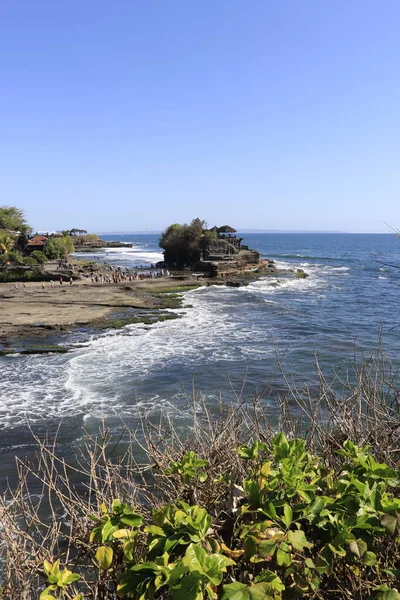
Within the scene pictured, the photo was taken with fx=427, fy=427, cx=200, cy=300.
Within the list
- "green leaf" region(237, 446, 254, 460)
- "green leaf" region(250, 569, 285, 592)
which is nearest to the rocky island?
"green leaf" region(237, 446, 254, 460)

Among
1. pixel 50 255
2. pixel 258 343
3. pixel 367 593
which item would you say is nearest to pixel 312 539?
pixel 367 593

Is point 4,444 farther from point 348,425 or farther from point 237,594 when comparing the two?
point 237,594

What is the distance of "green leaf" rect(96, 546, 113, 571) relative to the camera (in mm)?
3115

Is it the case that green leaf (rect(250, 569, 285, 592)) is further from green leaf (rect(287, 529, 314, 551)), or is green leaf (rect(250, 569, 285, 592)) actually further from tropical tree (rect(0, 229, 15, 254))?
tropical tree (rect(0, 229, 15, 254))

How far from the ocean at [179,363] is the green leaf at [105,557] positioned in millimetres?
3451

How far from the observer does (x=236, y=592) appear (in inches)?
106

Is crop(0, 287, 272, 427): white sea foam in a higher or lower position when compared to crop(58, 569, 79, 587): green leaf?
lower

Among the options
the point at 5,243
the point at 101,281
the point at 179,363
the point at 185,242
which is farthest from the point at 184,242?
the point at 179,363

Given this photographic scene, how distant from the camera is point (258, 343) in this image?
27469mm

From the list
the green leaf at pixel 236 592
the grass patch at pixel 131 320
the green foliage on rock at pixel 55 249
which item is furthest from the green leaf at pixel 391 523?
the green foliage on rock at pixel 55 249

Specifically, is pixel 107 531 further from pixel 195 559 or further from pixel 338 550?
pixel 338 550

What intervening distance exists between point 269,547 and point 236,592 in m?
0.45

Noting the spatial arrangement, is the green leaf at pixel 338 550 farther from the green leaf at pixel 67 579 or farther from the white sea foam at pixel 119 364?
the white sea foam at pixel 119 364

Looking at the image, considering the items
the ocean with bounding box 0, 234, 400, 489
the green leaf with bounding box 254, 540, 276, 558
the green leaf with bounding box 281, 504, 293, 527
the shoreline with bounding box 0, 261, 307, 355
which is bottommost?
the ocean with bounding box 0, 234, 400, 489
